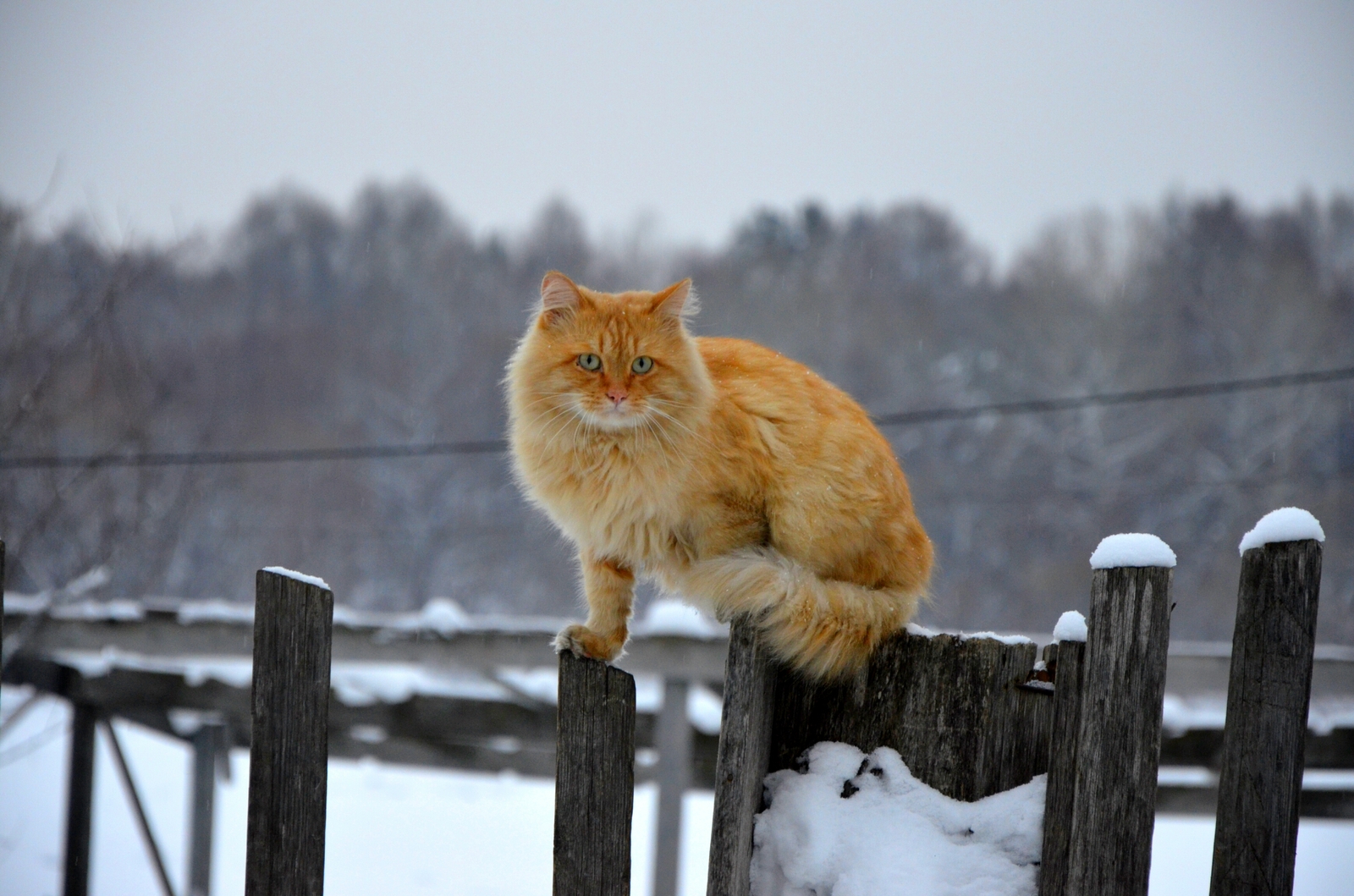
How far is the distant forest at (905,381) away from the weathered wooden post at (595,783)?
577 inches

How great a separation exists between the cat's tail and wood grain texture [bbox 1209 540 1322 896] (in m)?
0.53

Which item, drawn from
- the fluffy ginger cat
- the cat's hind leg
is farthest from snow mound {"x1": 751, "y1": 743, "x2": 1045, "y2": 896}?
the cat's hind leg

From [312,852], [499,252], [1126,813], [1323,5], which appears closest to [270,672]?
[312,852]

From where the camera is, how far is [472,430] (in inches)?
770

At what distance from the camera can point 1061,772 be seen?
4.33ft

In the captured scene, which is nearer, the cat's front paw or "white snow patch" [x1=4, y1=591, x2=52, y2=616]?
the cat's front paw

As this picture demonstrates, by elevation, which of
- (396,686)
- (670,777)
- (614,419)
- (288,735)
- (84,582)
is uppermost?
(614,419)

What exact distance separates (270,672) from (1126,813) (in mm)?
1162

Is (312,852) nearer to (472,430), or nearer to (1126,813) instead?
(1126,813)

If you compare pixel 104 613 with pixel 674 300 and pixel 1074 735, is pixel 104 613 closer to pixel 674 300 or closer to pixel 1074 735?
pixel 674 300

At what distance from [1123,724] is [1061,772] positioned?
4.7 inches

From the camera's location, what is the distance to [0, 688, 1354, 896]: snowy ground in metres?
6.24

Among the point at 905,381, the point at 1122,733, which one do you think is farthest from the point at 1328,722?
the point at 905,381

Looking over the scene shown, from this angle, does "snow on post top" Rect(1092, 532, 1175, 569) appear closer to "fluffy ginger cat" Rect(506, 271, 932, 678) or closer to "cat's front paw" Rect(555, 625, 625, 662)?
"fluffy ginger cat" Rect(506, 271, 932, 678)
